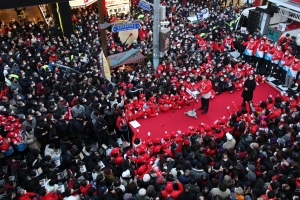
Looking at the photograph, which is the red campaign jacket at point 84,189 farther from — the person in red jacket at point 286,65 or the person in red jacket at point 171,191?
the person in red jacket at point 286,65

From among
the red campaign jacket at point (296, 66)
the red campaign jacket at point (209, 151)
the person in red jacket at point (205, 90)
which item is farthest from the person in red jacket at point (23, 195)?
the red campaign jacket at point (296, 66)

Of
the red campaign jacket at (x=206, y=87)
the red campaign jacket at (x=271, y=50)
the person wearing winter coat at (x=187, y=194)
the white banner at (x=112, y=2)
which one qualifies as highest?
the white banner at (x=112, y=2)

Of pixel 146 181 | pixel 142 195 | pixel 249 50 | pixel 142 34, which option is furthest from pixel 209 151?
pixel 142 34

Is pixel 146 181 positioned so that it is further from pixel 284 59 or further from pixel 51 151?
pixel 284 59

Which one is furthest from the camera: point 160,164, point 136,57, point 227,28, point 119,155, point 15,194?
point 227,28

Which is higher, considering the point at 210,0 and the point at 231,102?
the point at 210,0

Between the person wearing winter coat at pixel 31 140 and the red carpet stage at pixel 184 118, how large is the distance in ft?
10.6

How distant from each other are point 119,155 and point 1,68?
7538mm

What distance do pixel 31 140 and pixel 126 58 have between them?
6.18 metres

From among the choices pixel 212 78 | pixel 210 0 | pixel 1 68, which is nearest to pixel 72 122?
pixel 1 68

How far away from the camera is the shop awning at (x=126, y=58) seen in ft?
43.8

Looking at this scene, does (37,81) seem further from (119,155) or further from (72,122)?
(119,155)

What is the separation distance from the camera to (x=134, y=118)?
34.8ft

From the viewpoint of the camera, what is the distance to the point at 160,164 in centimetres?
756
